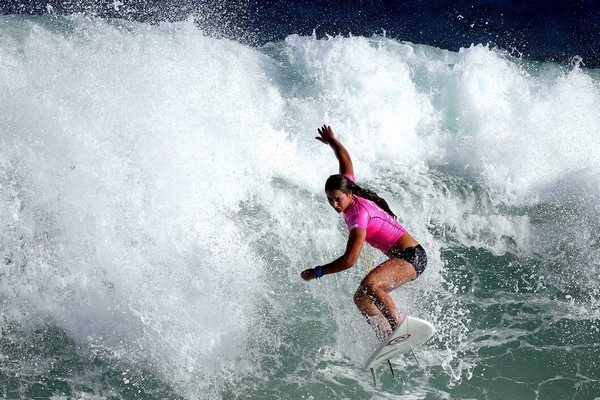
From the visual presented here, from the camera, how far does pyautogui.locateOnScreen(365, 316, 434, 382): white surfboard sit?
505 centimetres

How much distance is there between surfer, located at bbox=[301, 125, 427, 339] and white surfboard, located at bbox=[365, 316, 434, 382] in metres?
0.08

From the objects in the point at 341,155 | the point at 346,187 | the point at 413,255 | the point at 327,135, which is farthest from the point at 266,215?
the point at 346,187

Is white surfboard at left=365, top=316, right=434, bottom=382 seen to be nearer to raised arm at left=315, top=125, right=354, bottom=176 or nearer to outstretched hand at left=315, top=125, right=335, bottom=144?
raised arm at left=315, top=125, right=354, bottom=176

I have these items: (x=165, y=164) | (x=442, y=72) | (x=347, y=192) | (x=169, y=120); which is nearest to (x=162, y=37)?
(x=169, y=120)

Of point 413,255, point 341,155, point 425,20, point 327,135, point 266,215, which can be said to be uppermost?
point 425,20

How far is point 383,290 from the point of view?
17.3ft

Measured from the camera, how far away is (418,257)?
5.38 meters

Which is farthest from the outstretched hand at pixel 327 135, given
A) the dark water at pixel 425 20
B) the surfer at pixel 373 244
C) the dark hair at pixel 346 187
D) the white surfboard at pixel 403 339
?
the dark water at pixel 425 20

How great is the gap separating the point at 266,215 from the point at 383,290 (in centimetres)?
285

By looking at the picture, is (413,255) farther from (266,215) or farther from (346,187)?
(266,215)

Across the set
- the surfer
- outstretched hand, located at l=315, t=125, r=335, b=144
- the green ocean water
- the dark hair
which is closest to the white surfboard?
the surfer

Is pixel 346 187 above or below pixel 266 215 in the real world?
above

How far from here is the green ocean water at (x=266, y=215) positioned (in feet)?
19.3

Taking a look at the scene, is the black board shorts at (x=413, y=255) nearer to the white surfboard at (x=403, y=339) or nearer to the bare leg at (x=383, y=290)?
the bare leg at (x=383, y=290)
